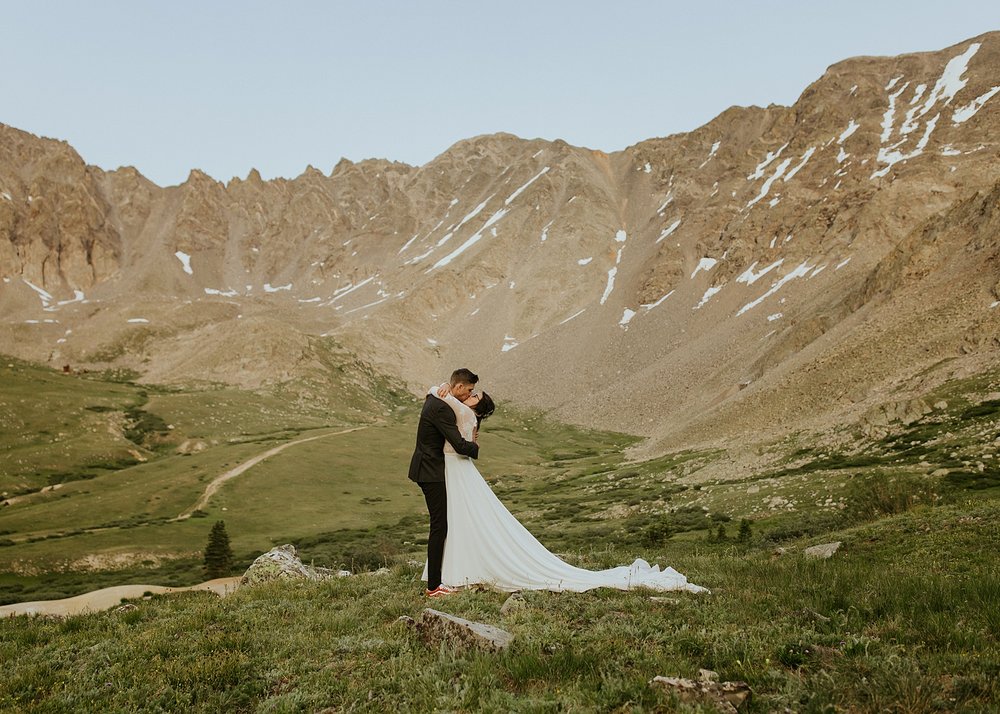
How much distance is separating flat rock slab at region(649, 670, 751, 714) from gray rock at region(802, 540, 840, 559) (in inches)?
349

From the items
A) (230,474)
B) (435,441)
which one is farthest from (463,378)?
(230,474)

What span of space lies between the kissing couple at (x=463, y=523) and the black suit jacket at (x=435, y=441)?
0.02 meters

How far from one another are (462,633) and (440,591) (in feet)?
11.7

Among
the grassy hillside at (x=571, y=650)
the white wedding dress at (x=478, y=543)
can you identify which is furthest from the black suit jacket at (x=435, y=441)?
the grassy hillside at (x=571, y=650)

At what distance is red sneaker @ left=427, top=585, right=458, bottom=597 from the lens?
1109cm

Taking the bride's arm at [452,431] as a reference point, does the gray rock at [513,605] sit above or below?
below

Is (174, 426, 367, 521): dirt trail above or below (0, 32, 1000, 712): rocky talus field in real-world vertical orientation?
below

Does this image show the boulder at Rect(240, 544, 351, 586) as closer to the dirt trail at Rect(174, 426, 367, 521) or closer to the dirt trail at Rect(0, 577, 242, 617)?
the dirt trail at Rect(0, 577, 242, 617)

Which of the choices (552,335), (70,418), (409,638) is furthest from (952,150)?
(70,418)

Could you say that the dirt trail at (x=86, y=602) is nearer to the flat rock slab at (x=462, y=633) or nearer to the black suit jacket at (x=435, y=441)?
the black suit jacket at (x=435, y=441)

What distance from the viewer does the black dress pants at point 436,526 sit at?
448 inches

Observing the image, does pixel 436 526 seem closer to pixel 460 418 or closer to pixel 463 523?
pixel 463 523

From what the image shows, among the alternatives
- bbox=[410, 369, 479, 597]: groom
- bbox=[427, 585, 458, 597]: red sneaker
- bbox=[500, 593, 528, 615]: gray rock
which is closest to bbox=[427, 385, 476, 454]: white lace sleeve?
bbox=[410, 369, 479, 597]: groom

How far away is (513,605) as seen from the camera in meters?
9.66
